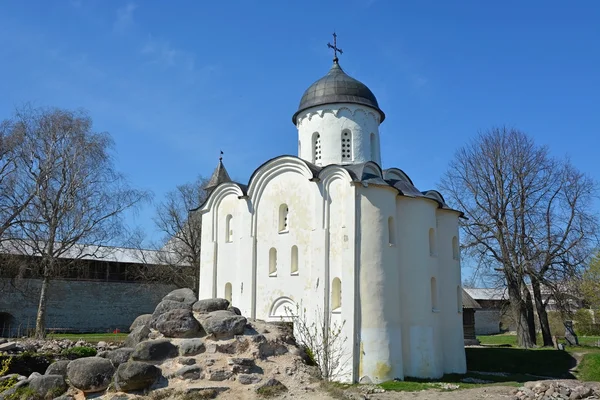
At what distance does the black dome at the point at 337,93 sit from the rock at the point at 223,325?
9877 millimetres

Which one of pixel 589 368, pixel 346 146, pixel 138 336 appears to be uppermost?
pixel 346 146

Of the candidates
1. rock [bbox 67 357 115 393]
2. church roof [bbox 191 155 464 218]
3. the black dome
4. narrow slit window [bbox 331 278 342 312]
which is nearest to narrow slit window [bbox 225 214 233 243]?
church roof [bbox 191 155 464 218]

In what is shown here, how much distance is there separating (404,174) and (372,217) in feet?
16.1

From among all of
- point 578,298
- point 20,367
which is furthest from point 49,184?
Result: point 578,298

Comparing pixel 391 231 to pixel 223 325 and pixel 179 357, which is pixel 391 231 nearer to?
pixel 223 325

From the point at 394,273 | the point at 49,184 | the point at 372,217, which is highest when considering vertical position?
the point at 49,184

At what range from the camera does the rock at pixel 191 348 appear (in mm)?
11367

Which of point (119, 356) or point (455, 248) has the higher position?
point (455, 248)

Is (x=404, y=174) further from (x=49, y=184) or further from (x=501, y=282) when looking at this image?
(x=49, y=184)

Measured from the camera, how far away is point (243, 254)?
18625 mm

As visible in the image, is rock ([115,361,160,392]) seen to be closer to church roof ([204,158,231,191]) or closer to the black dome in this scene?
the black dome

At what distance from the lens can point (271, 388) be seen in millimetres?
10602

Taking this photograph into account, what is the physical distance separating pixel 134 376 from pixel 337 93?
12.7 m

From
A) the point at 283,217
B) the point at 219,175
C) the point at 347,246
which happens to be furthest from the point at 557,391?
the point at 219,175
